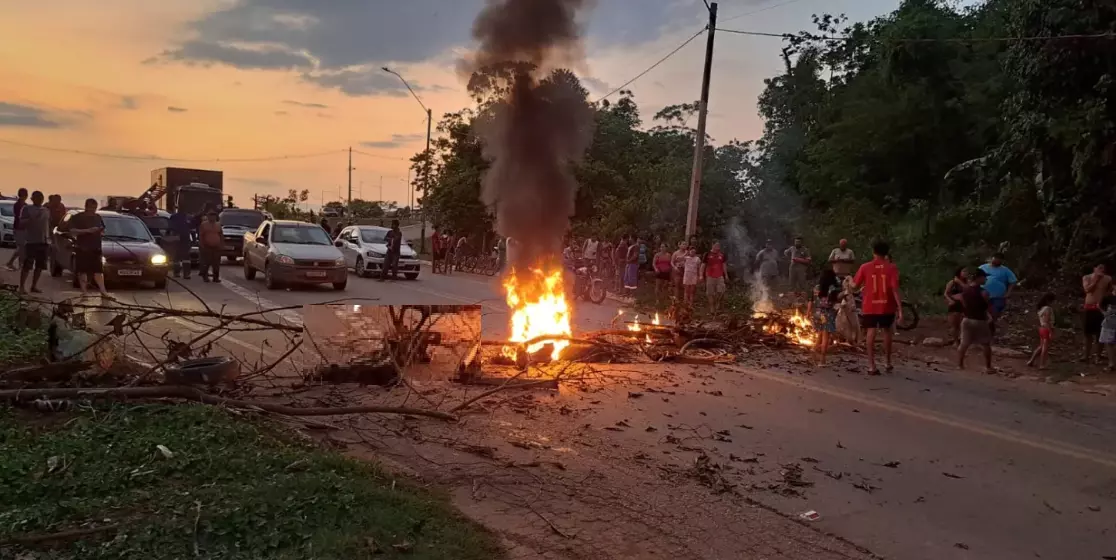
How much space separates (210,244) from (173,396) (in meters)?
12.2

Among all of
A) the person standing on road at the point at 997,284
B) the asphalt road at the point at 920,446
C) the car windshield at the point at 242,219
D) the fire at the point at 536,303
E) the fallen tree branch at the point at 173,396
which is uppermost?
the car windshield at the point at 242,219

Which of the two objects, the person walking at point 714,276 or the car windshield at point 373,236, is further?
the car windshield at point 373,236

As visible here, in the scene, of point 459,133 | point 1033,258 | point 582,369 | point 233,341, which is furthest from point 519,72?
point 459,133

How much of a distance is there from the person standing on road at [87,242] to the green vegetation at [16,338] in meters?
2.39

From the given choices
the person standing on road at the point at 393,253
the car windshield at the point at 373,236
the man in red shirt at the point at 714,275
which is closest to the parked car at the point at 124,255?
the person standing on road at the point at 393,253

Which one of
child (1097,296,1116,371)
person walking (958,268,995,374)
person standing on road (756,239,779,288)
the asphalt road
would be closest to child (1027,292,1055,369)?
child (1097,296,1116,371)

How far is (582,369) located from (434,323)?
6.72 ft

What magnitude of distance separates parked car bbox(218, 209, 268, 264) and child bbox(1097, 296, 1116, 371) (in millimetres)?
20989

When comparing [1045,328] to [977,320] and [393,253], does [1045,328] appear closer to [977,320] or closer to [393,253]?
[977,320]

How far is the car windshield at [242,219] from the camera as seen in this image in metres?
23.9

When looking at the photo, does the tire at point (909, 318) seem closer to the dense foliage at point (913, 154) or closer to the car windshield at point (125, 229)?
the dense foliage at point (913, 154)

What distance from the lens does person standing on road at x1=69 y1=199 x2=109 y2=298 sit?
11836 millimetres

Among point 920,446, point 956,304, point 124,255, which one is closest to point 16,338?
point 124,255

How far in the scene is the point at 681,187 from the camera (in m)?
25.7
